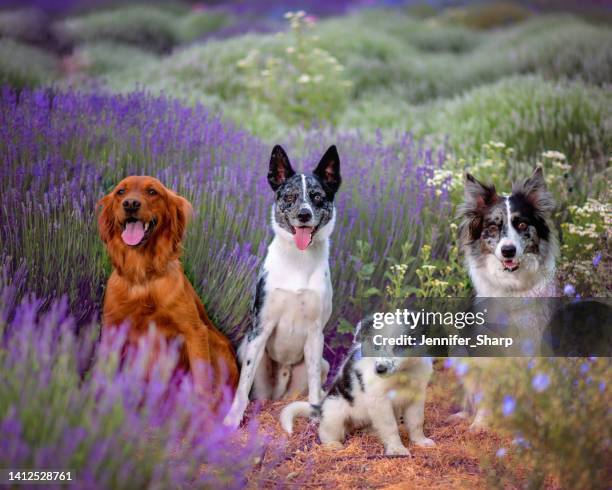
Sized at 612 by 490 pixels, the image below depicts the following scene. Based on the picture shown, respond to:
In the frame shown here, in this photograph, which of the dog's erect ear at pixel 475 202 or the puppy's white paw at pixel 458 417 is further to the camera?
the puppy's white paw at pixel 458 417

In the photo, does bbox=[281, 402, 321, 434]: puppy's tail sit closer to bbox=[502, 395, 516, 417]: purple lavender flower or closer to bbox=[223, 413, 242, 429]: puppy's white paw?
bbox=[223, 413, 242, 429]: puppy's white paw

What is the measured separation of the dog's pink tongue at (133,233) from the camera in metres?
4.05

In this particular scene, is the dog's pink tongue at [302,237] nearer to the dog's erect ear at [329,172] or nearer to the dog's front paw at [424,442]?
the dog's erect ear at [329,172]

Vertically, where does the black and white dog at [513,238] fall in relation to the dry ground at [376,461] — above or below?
above

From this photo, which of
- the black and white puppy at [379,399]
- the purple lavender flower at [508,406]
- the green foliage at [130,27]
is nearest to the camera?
the purple lavender flower at [508,406]

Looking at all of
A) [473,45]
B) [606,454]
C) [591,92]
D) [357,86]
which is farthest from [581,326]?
[473,45]

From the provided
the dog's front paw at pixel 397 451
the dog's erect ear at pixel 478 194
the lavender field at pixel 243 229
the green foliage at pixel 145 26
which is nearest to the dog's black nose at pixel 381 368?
the lavender field at pixel 243 229

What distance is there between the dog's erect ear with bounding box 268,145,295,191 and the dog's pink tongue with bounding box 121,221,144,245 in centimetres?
90

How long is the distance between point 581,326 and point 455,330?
76cm

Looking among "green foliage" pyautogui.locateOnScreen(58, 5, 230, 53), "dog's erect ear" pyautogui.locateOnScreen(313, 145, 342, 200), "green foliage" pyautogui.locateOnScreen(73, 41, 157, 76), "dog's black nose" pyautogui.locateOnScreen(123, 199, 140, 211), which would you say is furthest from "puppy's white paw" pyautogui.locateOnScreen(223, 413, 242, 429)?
"green foliage" pyautogui.locateOnScreen(58, 5, 230, 53)

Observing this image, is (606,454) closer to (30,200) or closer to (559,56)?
(30,200)

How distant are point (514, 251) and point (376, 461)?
1464 mm

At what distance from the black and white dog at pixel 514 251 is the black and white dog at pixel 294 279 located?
3.05 ft

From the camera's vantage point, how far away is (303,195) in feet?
14.5
